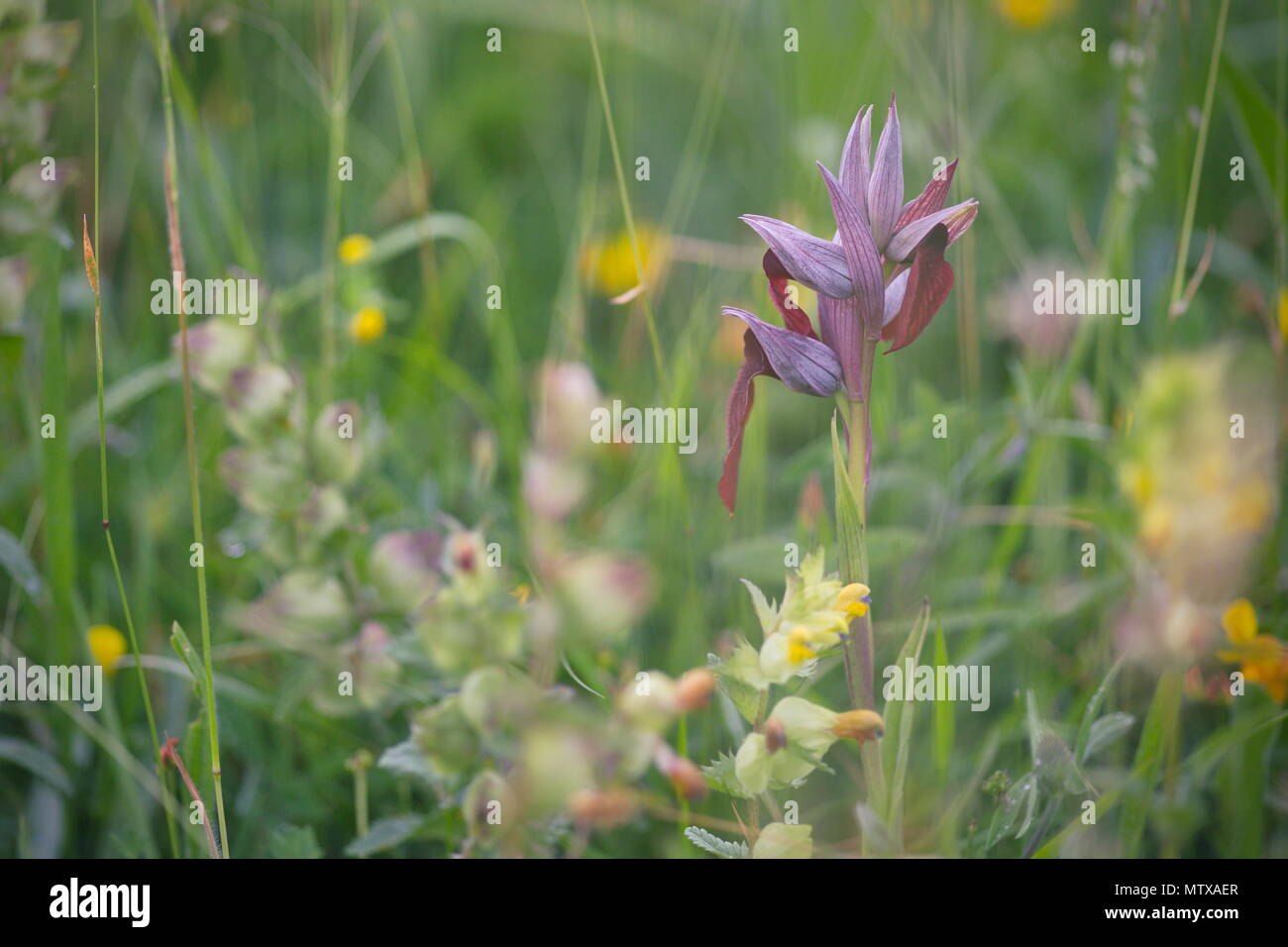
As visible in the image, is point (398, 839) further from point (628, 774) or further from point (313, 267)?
point (313, 267)

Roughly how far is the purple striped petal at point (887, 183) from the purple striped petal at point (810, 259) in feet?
0.14

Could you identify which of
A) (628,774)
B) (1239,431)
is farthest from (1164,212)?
(628,774)

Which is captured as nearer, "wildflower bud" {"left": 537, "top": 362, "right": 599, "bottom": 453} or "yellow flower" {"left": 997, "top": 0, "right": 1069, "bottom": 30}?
"wildflower bud" {"left": 537, "top": 362, "right": 599, "bottom": 453}

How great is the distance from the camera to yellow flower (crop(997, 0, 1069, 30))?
185 cm

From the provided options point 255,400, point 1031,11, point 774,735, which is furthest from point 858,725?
point 1031,11

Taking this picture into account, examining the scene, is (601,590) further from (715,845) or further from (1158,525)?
(1158,525)

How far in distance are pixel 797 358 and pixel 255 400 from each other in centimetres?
52

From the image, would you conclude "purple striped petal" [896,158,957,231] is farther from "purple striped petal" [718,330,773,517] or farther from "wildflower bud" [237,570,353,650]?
"wildflower bud" [237,570,353,650]

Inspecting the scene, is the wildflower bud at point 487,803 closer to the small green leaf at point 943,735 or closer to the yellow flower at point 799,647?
the yellow flower at point 799,647

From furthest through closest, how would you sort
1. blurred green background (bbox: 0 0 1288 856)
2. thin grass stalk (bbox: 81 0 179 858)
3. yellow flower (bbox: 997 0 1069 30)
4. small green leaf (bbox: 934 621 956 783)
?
1. yellow flower (bbox: 997 0 1069 30)
2. blurred green background (bbox: 0 0 1288 856)
3. small green leaf (bbox: 934 621 956 783)
4. thin grass stalk (bbox: 81 0 179 858)

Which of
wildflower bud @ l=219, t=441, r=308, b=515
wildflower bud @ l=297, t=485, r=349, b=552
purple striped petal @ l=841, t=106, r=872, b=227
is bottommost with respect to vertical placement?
wildflower bud @ l=297, t=485, r=349, b=552

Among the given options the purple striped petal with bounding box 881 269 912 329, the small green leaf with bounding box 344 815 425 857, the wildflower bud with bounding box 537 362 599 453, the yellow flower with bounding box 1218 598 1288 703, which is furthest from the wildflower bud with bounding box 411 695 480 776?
the yellow flower with bounding box 1218 598 1288 703

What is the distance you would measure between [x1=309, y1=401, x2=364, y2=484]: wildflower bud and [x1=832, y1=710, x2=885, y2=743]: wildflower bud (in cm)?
51

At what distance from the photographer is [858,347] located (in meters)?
0.76
